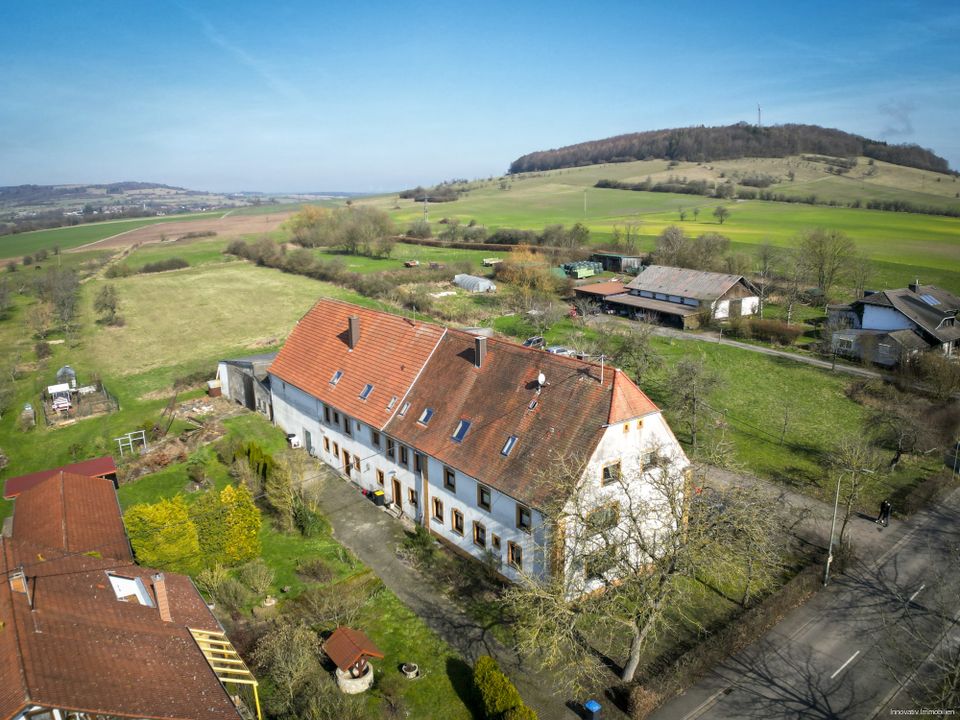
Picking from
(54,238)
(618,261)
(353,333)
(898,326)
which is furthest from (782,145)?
(54,238)

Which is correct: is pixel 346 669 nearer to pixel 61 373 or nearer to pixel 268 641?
pixel 268 641

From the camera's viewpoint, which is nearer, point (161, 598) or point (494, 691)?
point (161, 598)

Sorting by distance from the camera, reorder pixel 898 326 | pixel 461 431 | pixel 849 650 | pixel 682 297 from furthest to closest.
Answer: pixel 682 297
pixel 898 326
pixel 461 431
pixel 849 650

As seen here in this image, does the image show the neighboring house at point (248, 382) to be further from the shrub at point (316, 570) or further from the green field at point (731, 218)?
the green field at point (731, 218)

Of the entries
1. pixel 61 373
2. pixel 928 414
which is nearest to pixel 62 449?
pixel 61 373

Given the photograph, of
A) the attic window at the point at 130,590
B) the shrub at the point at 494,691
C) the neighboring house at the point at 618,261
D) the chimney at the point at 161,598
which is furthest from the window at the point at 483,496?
the neighboring house at the point at 618,261

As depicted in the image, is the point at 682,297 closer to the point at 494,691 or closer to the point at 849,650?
the point at 849,650

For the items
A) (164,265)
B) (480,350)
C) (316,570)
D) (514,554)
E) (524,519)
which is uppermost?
(480,350)
